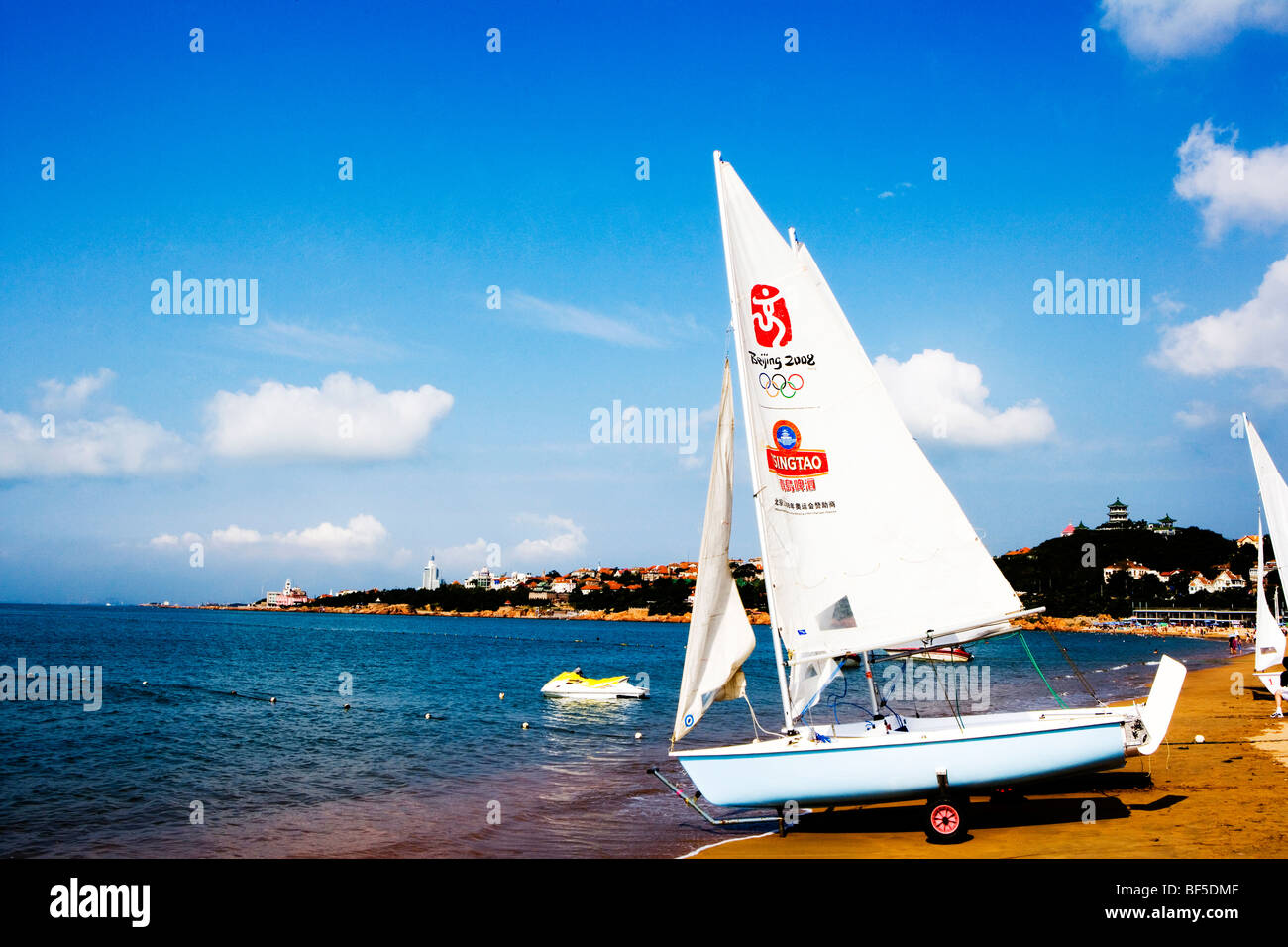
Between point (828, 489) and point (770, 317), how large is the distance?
124 inches

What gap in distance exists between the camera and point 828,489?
14.2 meters

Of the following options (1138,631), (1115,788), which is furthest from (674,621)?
(1115,788)

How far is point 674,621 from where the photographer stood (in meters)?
191

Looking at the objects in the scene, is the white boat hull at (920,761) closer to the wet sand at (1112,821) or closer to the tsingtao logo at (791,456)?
the wet sand at (1112,821)

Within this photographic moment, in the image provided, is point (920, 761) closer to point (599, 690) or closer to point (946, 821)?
point (946, 821)

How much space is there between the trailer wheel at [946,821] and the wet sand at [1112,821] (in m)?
0.14

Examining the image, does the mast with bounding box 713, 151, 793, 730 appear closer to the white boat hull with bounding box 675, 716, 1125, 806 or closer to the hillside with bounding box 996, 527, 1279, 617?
the white boat hull with bounding box 675, 716, 1125, 806

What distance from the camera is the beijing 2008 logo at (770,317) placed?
14.2m

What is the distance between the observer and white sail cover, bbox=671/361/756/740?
48.1ft

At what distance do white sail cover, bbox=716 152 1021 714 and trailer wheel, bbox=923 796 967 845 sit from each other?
2.56 metres

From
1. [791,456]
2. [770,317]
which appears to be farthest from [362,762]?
[770,317]

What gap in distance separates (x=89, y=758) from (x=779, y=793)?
24833mm

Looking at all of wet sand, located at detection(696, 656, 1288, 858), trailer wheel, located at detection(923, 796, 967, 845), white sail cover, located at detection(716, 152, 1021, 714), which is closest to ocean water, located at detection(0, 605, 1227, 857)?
wet sand, located at detection(696, 656, 1288, 858)
